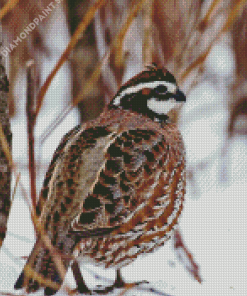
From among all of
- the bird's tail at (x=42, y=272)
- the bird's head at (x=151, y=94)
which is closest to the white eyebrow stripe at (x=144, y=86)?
the bird's head at (x=151, y=94)

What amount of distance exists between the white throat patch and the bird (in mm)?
159

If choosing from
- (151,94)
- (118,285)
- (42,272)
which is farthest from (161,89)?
(42,272)

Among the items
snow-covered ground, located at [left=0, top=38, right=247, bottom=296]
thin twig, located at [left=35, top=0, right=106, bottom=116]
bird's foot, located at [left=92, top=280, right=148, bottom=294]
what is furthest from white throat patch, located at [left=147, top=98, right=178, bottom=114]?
bird's foot, located at [left=92, top=280, right=148, bottom=294]

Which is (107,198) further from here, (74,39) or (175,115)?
(175,115)

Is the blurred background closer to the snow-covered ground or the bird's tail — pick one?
the snow-covered ground

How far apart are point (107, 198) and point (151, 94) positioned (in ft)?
2.49

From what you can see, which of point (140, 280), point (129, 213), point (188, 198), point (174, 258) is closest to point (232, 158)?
point (188, 198)

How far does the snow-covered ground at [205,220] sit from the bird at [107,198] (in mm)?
224

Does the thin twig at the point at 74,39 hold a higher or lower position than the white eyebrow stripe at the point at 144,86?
higher

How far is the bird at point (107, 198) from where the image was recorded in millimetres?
2199

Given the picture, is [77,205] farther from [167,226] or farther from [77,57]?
[77,57]

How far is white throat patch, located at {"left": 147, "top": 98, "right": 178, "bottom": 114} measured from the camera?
2816mm

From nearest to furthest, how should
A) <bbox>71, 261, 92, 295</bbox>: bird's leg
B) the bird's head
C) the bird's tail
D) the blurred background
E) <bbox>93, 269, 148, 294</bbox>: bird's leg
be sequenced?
the bird's tail, <bbox>71, 261, 92, 295</bbox>: bird's leg, <bbox>93, 269, 148, 294</bbox>: bird's leg, the bird's head, the blurred background

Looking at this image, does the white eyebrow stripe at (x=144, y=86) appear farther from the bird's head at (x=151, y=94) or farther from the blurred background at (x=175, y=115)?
the blurred background at (x=175, y=115)
